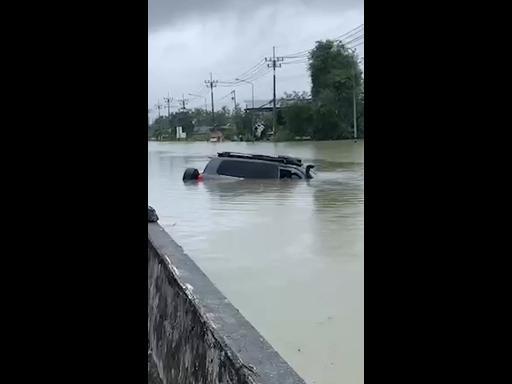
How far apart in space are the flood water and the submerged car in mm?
293

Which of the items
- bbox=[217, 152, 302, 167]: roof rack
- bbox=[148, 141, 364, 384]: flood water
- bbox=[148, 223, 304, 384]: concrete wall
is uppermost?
bbox=[217, 152, 302, 167]: roof rack

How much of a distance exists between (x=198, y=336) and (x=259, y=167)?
14.6m

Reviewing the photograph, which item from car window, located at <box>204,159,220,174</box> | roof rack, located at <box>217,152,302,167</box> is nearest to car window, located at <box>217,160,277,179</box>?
roof rack, located at <box>217,152,302,167</box>

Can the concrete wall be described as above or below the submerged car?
below

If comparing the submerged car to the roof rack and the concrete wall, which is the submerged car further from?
the concrete wall

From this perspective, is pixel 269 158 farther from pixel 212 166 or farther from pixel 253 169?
pixel 212 166

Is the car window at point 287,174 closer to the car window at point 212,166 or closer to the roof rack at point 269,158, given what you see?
the roof rack at point 269,158

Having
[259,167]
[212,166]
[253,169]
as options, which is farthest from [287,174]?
[212,166]

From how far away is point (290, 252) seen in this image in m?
9.66

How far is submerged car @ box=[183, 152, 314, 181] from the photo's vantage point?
55.8 feet

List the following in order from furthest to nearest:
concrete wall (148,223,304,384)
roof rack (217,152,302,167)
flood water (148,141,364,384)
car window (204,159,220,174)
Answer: car window (204,159,220,174)
roof rack (217,152,302,167)
flood water (148,141,364,384)
concrete wall (148,223,304,384)
